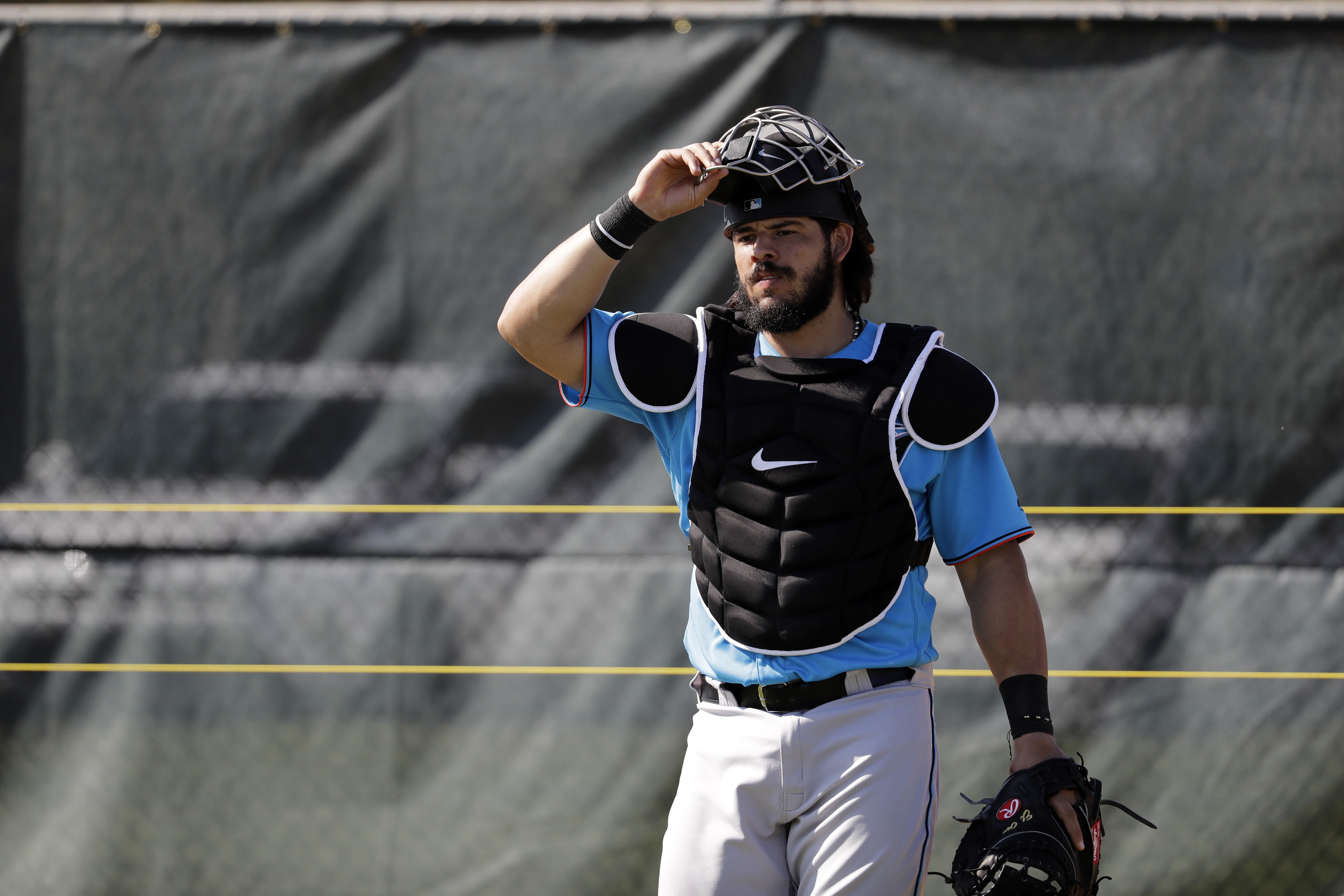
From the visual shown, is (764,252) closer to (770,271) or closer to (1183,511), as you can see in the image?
(770,271)

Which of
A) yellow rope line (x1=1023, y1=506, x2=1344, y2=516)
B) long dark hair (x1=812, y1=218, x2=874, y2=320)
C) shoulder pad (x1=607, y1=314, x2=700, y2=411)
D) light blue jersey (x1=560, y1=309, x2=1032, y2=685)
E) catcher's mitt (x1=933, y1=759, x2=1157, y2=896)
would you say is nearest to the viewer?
catcher's mitt (x1=933, y1=759, x2=1157, y2=896)

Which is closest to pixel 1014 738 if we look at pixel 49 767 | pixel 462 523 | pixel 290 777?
pixel 462 523

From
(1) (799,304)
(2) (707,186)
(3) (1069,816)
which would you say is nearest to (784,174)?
(2) (707,186)

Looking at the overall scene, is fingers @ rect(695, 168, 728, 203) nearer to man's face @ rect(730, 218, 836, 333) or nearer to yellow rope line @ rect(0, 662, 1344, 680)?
man's face @ rect(730, 218, 836, 333)

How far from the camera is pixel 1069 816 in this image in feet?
6.93

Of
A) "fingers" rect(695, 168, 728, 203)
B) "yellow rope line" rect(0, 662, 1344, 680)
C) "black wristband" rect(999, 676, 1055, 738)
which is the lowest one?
"yellow rope line" rect(0, 662, 1344, 680)

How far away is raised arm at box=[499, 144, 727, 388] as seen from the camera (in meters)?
2.18

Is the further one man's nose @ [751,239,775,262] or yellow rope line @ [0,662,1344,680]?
yellow rope line @ [0,662,1344,680]

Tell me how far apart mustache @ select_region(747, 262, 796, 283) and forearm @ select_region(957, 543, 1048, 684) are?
0.70 meters

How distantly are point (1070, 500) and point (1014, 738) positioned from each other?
4.29 ft

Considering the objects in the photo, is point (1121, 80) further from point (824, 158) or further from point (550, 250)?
point (550, 250)

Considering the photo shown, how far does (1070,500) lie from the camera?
3305mm

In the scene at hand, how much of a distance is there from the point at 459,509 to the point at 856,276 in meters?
1.52

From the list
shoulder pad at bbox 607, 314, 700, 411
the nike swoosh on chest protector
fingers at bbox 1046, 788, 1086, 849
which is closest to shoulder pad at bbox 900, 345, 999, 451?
the nike swoosh on chest protector
